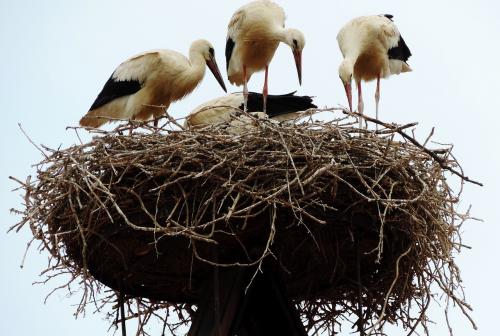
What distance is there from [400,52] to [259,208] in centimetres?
360

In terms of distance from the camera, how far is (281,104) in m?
7.70

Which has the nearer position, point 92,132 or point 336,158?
point 336,158

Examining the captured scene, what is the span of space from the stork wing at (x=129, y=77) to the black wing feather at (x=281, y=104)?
0.73 m

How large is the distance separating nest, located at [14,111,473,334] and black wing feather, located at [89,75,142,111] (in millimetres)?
2068

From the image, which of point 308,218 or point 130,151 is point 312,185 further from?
point 130,151

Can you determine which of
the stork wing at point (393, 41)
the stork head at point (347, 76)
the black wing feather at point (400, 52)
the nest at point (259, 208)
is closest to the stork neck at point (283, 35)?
the stork head at point (347, 76)

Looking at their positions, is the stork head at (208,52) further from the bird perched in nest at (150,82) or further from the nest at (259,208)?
the nest at (259,208)

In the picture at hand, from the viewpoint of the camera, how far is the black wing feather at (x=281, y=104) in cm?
763

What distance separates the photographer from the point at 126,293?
5684 mm

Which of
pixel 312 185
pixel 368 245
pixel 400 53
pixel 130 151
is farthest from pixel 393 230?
pixel 400 53

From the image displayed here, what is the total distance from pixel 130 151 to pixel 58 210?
1.50ft

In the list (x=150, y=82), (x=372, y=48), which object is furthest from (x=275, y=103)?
(x=150, y=82)

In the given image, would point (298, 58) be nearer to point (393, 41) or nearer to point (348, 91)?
point (348, 91)

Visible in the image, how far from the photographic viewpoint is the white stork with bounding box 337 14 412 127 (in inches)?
308
